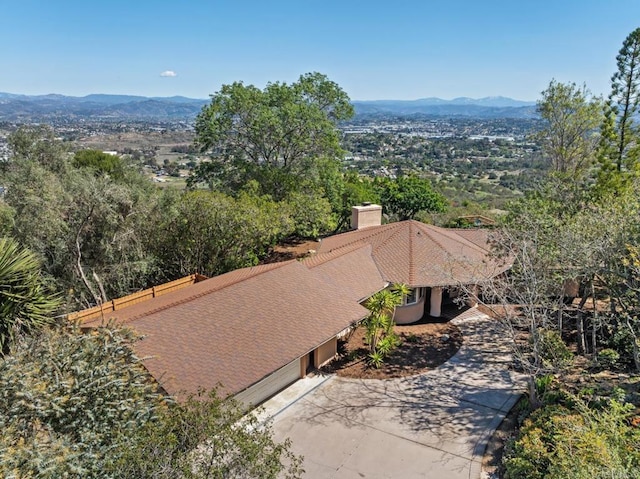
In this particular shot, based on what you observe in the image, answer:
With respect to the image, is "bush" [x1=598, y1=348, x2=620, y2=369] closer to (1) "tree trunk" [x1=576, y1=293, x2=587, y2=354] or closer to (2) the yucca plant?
(1) "tree trunk" [x1=576, y1=293, x2=587, y2=354]

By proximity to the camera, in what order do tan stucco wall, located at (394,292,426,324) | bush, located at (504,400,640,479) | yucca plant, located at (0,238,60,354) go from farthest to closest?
tan stucco wall, located at (394,292,426,324) < yucca plant, located at (0,238,60,354) < bush, located at (504,400,640,479)

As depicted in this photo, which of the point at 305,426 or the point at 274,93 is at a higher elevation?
the point at 274,93

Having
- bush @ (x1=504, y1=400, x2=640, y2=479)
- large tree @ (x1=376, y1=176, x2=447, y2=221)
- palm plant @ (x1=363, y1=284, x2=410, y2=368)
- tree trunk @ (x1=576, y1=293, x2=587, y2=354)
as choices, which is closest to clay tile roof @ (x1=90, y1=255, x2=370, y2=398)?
palm plant @ (x1=363, y1=284, x2=410, y2=368)

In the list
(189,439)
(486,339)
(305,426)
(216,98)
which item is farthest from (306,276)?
(216,98)

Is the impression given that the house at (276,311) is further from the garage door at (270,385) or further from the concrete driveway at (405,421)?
the concrete driveway at (405,421)

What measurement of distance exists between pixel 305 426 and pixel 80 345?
700 centimetres

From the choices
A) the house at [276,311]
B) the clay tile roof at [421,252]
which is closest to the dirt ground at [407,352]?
the house at [276,311]

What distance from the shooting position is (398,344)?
17.6 meters

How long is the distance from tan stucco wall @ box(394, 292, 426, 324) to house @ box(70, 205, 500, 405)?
45 mm

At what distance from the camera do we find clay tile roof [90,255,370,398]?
1185cm

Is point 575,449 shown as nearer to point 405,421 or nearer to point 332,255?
point 405,421

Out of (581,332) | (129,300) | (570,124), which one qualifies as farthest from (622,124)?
(129,300)

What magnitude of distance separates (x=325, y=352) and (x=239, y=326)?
392cm

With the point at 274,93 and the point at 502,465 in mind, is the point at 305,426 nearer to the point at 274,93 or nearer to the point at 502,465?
the point at 502,465
